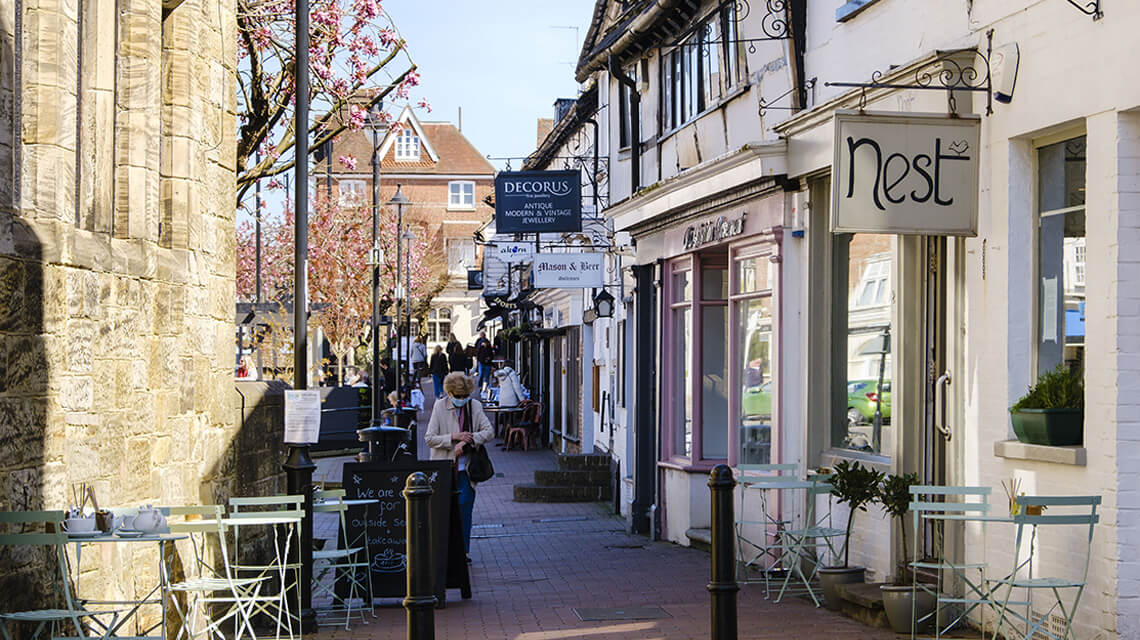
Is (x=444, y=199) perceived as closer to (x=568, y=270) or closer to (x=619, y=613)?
(x=568, y=270)

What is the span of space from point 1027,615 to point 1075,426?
1103 millimetres

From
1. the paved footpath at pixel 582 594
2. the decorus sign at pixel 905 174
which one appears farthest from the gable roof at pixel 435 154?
the decorus sign at pixel 905 174

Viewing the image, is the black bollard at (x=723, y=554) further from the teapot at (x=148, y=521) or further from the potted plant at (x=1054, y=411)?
the teapot at (x=148, y=521)

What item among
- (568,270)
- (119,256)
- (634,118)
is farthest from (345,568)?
(568,270)

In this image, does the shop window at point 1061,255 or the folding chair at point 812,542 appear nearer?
the shop window at point 1061,255

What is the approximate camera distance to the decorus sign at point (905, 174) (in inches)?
359

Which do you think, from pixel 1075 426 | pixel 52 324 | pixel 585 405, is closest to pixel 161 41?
pixel 52 324

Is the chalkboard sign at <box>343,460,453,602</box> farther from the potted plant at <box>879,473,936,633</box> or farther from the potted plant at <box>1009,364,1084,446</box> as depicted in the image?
the potted plant at <box>1009,364,1084,446</box>

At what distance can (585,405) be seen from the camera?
26.8 metres

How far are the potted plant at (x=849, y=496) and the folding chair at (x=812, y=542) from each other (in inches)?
5.0

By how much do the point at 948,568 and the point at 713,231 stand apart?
21.1ft

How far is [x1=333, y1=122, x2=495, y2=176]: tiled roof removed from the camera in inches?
3157

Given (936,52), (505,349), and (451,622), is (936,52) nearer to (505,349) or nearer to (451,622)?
(451,622)

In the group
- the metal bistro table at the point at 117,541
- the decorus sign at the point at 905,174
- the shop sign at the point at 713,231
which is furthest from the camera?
the shop sign at the point at 713,231
